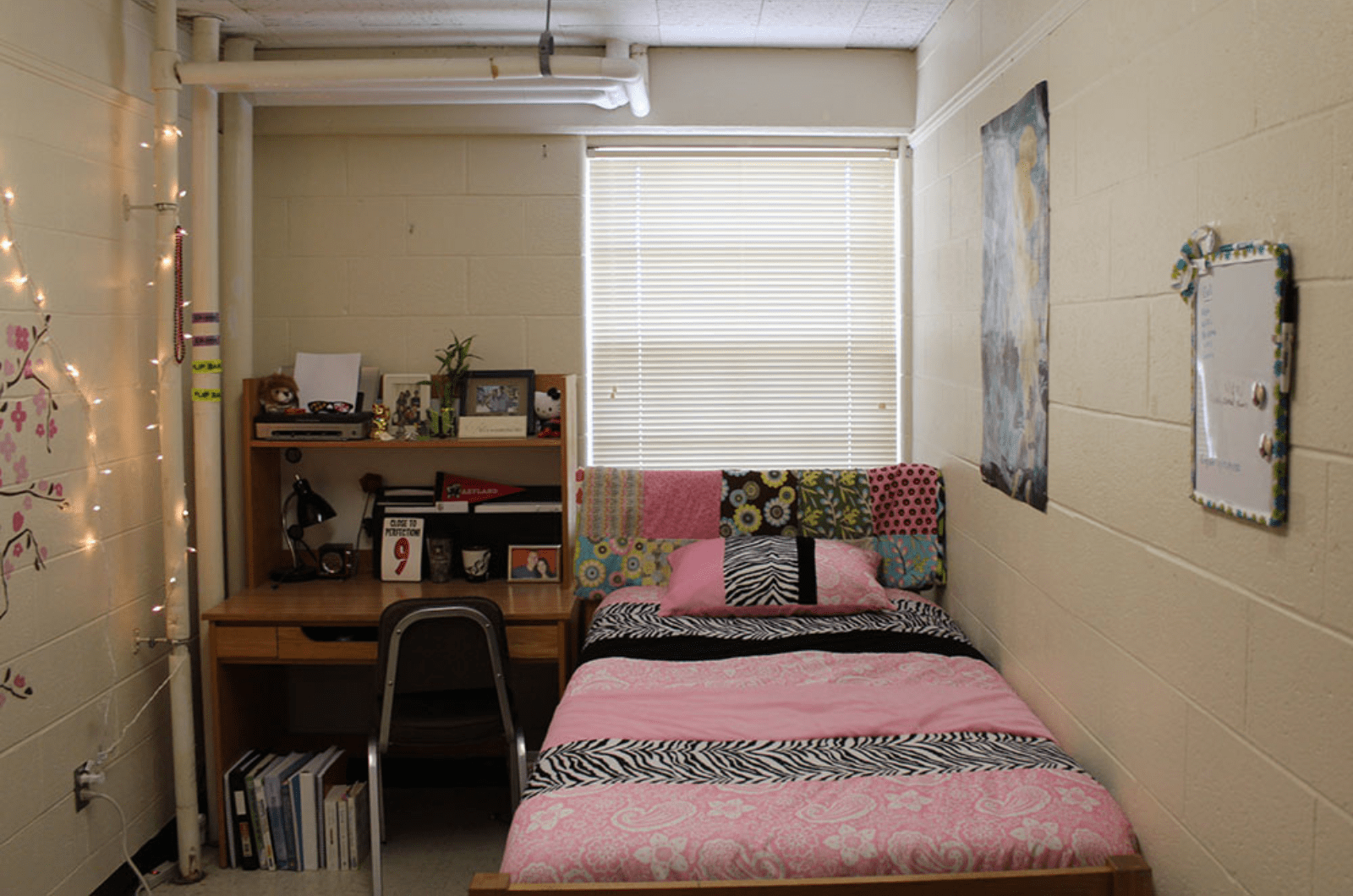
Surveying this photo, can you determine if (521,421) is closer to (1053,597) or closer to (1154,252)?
(1053,597)

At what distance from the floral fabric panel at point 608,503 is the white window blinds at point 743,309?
328 mm

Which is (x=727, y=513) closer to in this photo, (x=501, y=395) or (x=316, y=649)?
(x=501, y=395)

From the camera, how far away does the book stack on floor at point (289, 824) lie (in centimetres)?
348

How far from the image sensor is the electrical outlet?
3.02 meters

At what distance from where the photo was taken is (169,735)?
11.7ft

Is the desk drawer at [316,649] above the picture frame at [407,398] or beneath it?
beneath

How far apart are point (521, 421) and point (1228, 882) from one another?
2.52 m

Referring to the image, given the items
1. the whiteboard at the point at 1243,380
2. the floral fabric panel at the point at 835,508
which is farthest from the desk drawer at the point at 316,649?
the whiteboard at the point at 1243,380

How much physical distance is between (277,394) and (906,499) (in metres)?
2.08

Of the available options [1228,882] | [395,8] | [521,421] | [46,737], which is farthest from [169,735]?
[1228,882]

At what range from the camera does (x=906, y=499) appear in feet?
12.4

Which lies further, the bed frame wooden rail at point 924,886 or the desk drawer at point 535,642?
the desk drawer at point 535,642

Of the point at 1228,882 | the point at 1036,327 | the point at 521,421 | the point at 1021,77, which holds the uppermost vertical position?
the point at 1021,77

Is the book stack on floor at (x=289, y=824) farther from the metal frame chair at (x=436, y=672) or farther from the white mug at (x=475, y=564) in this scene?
the white mug at (x=475, y=564)
